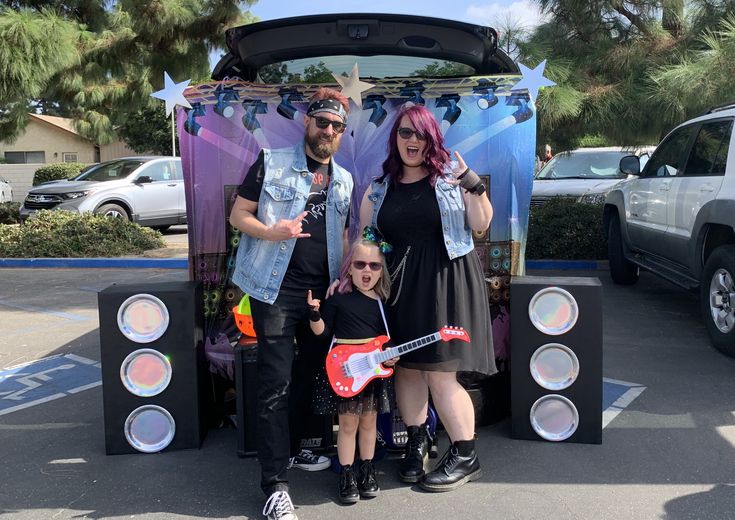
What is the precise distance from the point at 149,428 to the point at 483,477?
1750 mm

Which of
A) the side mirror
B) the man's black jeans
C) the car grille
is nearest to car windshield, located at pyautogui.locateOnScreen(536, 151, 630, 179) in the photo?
the side mirror

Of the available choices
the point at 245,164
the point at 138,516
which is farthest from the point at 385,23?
the point at 138,516

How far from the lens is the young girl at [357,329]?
2.94 metres

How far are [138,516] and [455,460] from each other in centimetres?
145

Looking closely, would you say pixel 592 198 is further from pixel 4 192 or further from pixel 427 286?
pixel 4 192

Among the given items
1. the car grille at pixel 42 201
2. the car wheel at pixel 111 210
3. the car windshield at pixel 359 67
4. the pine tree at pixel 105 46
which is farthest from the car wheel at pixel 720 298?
the car grille at pixel 42 201

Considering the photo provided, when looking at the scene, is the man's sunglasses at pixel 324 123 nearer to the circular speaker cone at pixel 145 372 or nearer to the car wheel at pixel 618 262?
the circular speaker cone at pixel 145 372

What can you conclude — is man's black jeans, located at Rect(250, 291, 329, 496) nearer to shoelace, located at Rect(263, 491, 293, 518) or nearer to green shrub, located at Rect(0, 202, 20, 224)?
shoelace, located at Rect(263, 491, 293, 518)

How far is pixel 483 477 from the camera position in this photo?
323 cm

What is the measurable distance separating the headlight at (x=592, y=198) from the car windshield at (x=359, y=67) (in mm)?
6310

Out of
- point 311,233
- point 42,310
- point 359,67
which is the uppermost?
point 359,67

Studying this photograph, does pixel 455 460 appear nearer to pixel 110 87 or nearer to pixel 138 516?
pixel 138 516

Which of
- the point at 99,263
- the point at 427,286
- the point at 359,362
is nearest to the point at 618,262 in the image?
the point at 427,286

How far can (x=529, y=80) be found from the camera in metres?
3.68
